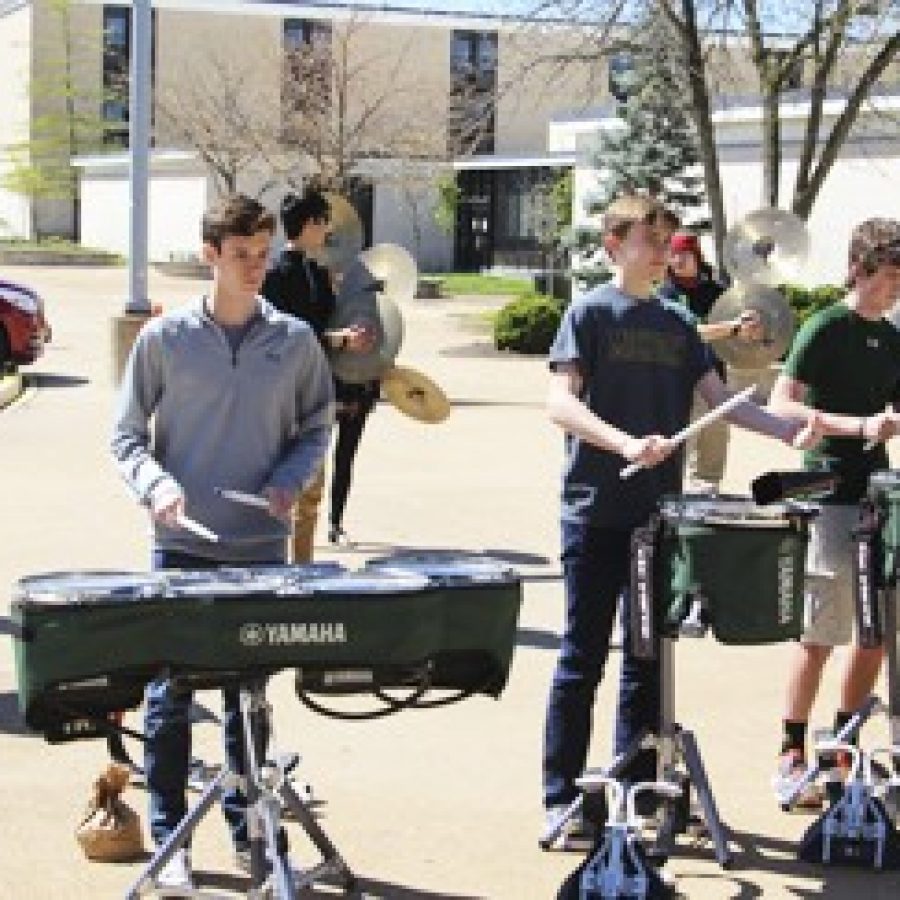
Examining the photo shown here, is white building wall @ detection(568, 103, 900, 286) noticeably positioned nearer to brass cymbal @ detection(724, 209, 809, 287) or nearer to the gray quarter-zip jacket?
Answer: brass cymbal @ detection(724, 209, 809, 287)

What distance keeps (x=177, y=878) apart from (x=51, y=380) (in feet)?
57.6

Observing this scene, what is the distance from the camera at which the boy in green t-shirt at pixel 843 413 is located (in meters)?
6.04

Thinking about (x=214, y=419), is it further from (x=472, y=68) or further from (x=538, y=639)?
(x=472, y=68)

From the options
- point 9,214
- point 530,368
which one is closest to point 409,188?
point 9,214

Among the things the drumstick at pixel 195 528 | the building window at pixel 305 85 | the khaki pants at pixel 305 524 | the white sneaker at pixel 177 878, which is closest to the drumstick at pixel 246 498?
the drumstick at pixel 195 528

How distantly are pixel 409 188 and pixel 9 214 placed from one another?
21.6m

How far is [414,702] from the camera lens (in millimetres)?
4473

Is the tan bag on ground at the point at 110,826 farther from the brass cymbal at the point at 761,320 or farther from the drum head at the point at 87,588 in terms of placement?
the brass cymbal at the point at 761,320

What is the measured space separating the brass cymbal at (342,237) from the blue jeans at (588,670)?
422 cm

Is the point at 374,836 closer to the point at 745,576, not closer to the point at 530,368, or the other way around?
the point at 745,576

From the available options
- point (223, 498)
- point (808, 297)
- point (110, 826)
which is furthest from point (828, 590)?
point (808, 297)

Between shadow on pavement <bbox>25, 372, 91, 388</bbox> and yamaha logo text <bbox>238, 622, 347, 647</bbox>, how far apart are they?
17.6 meters

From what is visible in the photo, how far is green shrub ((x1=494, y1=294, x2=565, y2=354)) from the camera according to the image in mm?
28406

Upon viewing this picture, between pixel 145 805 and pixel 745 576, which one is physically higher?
pixel 745 576
